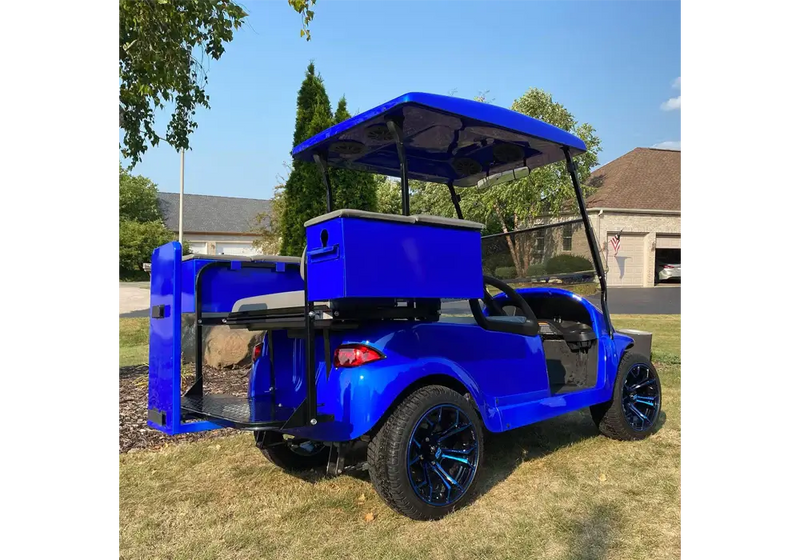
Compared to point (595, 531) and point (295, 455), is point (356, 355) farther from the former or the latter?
point (595, 531)

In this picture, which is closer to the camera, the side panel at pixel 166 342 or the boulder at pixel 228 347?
the side panel at pixel 166 342

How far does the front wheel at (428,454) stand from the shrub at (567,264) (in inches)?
72.7

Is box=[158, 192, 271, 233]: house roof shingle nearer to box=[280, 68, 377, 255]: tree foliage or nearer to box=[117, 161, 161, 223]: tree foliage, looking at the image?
box=[117, 161, 161, 223]: tree foliage

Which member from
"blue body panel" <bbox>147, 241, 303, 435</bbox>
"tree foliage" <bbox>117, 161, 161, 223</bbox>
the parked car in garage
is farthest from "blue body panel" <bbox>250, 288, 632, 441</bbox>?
"tree foliage" <bbox>117, 161, 161, 223</bbox>

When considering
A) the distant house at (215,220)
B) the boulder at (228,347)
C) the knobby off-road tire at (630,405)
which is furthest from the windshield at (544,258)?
the distant house at (215,220)

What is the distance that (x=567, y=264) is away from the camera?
183 inches

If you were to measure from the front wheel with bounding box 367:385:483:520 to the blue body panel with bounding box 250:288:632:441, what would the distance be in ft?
0.37

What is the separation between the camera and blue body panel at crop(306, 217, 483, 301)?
8.67 ft

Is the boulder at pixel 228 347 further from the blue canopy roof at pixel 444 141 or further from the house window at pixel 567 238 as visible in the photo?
the house window at pixel 567 238

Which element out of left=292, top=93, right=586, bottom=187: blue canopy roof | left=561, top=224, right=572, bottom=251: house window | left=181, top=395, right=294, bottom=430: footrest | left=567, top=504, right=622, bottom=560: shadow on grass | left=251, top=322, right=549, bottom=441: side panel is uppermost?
left=292, top=93, right=586, bottom=187: blue canopy roof

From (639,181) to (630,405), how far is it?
A: 27.2 m

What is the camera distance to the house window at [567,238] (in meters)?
4.55
